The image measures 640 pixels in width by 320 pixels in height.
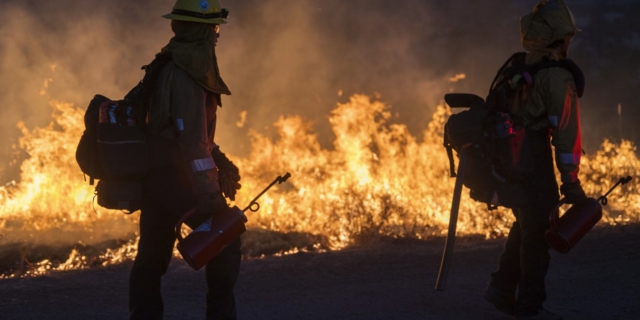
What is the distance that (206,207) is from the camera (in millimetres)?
3727

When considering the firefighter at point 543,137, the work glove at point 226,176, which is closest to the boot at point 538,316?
the firefighter at point 543,137

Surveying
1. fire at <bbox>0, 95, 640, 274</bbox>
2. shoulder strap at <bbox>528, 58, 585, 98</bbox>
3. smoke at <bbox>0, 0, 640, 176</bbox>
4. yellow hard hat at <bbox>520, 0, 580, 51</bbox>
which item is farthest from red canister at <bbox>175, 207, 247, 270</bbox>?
smoke at <bbox>0, 0, 640, 176</bbox>

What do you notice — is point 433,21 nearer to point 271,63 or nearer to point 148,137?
point 271,63

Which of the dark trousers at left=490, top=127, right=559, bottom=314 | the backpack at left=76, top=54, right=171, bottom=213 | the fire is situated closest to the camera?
the backpack at left=76, top=54, right=171, bottom=213

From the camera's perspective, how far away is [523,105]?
171 inches

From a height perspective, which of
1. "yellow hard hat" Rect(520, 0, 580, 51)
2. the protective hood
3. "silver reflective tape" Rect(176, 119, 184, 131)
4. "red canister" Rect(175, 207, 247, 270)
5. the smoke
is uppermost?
the smoke

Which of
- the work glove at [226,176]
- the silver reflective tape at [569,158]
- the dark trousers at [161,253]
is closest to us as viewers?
the dark trousers at [161,253]

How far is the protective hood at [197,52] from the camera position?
3.74 metres

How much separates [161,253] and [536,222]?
2073 millimetres

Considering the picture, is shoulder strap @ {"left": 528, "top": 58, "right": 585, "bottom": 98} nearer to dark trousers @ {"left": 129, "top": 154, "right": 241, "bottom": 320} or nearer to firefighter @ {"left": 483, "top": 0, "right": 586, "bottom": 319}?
firefighter @ {"left": 483, "top": 0, "right": 586, "bottom": 319}

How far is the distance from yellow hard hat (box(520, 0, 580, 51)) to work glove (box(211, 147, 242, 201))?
6.08 ft

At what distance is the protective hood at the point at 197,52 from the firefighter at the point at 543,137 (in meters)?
1.73

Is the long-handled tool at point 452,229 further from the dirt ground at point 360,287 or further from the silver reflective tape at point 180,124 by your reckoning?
the silver reflective tape at point 180,124

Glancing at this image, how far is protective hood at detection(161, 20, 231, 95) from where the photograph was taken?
3740mm
